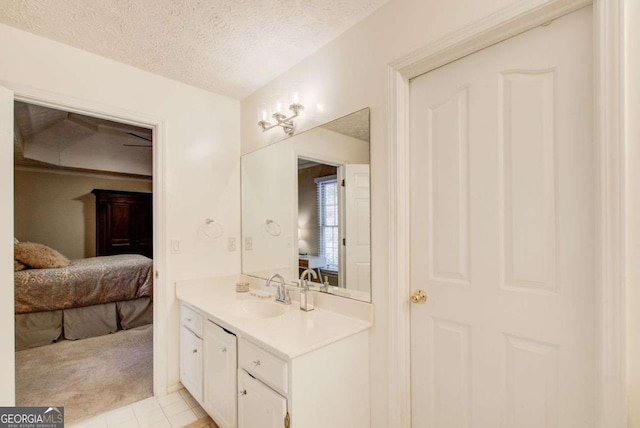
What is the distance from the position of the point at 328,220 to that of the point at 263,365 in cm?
91

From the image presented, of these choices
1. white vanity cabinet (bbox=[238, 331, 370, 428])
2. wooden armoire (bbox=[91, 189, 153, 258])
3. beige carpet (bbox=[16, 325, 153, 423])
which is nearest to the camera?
white vanity cabinet (bbox=[238, 331, 370, 428])

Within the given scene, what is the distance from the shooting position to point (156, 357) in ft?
7.43

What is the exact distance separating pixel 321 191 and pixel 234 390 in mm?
1255

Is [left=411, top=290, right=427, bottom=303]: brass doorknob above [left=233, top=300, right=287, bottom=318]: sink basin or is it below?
above

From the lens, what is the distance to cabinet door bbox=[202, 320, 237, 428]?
1636 millimetres

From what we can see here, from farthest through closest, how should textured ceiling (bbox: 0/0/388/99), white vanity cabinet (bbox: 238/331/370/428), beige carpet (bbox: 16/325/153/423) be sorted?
beige carpet (bbox: 16/325/153/423) < textured ceiling (bbox: 0/0/388/99) < white vanity cabinet (bbox: 238/331/370/428)

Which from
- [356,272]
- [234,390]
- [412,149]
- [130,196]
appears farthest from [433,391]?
[130,196]

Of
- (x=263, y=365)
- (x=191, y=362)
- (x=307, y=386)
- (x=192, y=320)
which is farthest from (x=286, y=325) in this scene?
(x=191, y=362)

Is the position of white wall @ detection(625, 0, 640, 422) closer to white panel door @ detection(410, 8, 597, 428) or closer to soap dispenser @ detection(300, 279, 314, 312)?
white panel door @ detection(410, 8, 597, 428)

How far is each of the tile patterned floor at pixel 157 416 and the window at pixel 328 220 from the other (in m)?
1.31

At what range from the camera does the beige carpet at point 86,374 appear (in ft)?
7.10

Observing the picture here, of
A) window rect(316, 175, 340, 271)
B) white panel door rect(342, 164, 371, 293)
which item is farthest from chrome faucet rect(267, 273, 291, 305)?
white panel door rect(342, 164, 371, 293)

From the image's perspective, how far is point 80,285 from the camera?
345cm

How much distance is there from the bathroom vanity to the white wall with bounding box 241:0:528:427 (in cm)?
9
